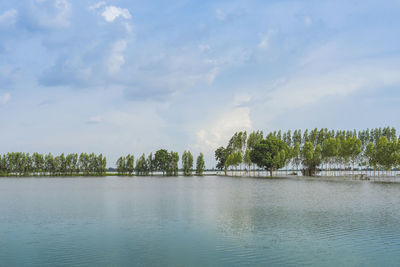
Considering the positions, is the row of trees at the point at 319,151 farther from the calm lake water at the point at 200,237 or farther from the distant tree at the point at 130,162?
the calm lake water at the point at 200,237

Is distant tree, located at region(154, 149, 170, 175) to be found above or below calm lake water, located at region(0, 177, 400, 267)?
above

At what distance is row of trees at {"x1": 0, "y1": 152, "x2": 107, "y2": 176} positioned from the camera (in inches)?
6850

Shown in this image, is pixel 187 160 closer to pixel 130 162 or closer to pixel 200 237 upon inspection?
pixel 130 162

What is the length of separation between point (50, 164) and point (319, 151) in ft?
462

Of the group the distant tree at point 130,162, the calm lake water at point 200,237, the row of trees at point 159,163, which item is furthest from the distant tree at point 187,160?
the calm lake water at point 200,237

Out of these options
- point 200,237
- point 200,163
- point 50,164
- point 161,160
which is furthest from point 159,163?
point 200,237

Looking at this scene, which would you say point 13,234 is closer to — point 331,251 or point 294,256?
point 294,256

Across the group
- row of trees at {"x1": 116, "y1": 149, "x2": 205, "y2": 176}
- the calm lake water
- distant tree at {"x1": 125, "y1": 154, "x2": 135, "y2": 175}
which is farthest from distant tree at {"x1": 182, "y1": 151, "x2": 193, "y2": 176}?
the calm lake water

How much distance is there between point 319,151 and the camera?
149 m

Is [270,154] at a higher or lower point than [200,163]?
higher

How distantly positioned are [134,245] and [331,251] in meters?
11.9

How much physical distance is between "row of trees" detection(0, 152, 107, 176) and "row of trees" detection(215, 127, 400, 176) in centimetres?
7597

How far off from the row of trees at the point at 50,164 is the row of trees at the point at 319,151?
76.0 m

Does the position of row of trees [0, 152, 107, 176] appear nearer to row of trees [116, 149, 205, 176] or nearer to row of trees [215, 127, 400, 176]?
row of trees [116, 149, 205, 176]
